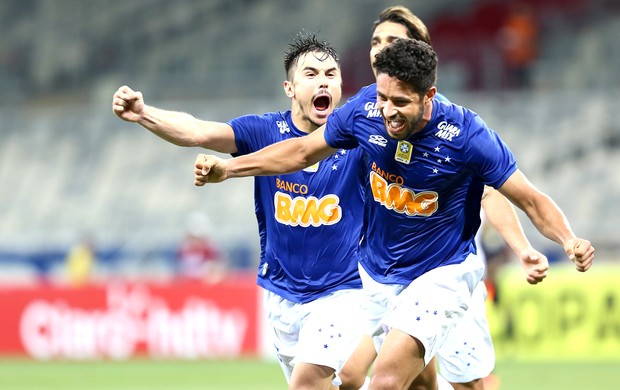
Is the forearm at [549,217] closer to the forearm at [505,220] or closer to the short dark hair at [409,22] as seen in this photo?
the forearm at [505,220]

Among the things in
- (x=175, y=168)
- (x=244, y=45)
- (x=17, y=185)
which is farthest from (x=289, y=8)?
(x=17, y=185)

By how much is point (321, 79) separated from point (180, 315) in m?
11.3

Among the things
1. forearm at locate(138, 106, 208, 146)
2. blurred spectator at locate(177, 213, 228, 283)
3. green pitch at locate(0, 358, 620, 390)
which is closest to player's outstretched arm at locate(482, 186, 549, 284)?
forearm at locate(138, 106, 208, 146)

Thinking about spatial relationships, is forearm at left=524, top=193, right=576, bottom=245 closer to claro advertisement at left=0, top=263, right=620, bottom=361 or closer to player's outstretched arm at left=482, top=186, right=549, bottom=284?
player's outstretched arm at left=482, top=186, right=549, bottom=284

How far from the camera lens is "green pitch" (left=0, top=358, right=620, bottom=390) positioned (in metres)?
14.5

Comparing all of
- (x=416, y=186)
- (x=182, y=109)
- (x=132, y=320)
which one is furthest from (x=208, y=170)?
(x=182, y=109)

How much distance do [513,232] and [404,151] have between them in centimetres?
102

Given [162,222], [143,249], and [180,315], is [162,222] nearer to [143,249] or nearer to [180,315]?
[143,249]

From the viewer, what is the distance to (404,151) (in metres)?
7.43

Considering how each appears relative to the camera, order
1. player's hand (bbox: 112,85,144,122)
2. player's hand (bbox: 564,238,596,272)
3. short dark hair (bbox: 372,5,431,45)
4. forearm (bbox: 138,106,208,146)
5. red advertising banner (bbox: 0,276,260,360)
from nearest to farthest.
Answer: player's hand (bbox: 564,238,596,272) < player's hand (bbox: 112,85,144,122) < forearm (bbox: 138,106,208,146) < short dark hair (bbox: 372,5,431,45) < red advertising banner (bbox: 0,276,260,360)

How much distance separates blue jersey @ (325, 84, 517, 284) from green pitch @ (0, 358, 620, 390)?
624 cm

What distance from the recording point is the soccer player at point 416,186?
721 centimetres

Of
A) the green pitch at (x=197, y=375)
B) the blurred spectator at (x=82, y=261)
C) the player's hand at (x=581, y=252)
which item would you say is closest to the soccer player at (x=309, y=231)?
the player's hand at (x=581, y=252)

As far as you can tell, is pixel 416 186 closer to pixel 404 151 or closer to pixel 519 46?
pixel 404 151
